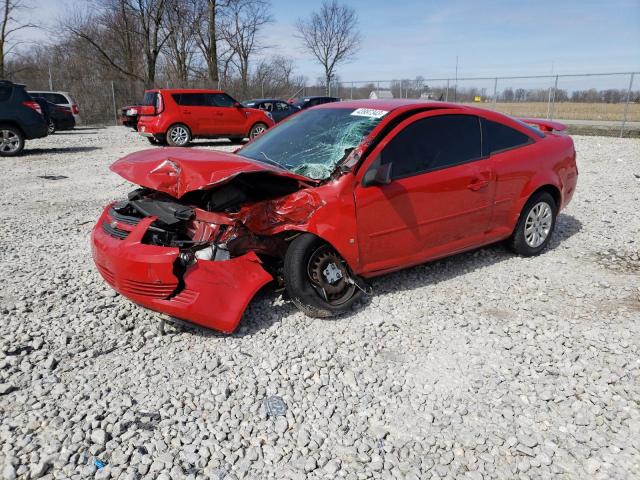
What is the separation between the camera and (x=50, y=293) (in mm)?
4258

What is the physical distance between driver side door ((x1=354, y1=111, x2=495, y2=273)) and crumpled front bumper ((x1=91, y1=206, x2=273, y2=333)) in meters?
1.04

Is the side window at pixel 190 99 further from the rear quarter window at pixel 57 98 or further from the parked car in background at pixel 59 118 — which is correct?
the rear quarter window at pixel 57 98

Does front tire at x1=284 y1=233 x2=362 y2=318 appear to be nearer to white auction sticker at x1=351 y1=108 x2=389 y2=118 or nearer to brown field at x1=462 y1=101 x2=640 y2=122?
white auction sticker at x1=351 y1=108 x2=389 y2=118

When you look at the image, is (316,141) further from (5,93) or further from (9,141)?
(9,141)

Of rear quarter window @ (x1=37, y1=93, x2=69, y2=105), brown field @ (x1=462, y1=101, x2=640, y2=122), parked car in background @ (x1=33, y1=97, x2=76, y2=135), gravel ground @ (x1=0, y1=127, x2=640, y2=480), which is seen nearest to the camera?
gravel ground @ (x1=0, y1=127, x2=640, y2=480)

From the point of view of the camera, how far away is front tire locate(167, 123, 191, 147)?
1491 centimetres

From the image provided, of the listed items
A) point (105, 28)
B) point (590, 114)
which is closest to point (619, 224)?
point (590, 114)

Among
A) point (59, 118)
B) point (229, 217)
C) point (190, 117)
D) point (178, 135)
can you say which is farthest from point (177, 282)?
point (59, 118)

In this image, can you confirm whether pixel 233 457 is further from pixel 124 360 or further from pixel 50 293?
pixel 50 293

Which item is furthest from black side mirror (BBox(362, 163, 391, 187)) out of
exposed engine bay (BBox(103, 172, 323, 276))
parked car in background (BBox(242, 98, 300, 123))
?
parked car in background (BBox(242, 98, 300, 123))

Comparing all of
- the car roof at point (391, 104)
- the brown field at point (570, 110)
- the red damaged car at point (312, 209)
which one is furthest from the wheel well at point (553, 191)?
the brown field at point (570, 110)

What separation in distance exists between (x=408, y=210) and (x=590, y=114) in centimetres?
2338

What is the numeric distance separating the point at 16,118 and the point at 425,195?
12.1 m

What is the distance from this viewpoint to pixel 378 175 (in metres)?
3.70
